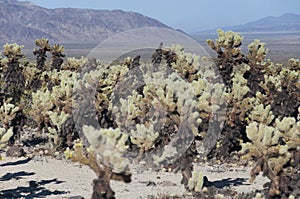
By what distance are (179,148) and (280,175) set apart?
8.30ft

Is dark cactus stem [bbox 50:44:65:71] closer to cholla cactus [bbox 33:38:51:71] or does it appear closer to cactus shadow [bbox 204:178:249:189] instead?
cholla cactus [bbox 33:38:51:71]

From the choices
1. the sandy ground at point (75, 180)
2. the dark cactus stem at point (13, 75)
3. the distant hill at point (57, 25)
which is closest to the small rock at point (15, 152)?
the sandy ground at point (75, 180)

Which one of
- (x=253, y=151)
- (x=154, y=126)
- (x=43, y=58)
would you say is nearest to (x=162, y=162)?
(x=154, y=126)

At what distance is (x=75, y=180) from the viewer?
36.2 ft

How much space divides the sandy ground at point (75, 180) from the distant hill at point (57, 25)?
13961 cm

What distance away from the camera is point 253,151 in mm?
8945

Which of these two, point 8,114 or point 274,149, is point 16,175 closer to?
point 8,114

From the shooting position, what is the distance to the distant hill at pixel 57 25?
520 ft

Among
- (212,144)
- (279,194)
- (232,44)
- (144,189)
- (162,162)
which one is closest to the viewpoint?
(279,194)

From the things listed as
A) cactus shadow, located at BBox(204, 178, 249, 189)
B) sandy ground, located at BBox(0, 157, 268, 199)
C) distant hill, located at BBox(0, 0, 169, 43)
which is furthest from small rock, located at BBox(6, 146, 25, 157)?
distant hill, located at BBox(0, 0, 169, 43)

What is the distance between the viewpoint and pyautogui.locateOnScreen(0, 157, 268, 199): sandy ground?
10.1m

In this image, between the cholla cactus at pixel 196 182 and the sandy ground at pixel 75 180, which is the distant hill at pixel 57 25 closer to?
the sandy ground at pixel 75 180

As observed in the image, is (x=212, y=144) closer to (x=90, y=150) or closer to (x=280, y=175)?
(x=280, y=175)

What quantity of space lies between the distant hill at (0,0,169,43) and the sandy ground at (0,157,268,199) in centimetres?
13961
